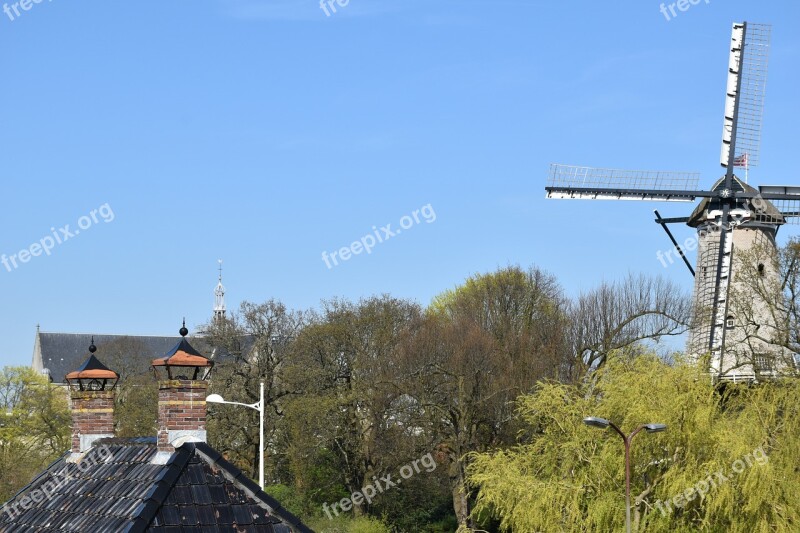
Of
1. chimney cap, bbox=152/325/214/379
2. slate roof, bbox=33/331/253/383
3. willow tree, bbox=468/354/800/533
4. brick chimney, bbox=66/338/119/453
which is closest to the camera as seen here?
chimney cap, bbox=152/325/214/379

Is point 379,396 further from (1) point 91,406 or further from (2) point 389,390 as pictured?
(1) point 91,406

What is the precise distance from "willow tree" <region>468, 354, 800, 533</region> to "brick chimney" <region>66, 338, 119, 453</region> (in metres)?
15.1

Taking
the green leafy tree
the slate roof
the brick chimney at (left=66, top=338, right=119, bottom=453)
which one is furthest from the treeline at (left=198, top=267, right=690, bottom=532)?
the slate roof

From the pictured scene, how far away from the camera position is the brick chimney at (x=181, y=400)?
52.0 ft

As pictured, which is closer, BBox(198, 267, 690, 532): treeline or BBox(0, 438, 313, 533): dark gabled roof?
BBox(0, 438, 313, 533): dark gabled roof

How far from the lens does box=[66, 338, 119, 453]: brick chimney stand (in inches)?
750

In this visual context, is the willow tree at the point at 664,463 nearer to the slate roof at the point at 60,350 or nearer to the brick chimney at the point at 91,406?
the brick chimney at the point at 91,406

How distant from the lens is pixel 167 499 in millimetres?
14789

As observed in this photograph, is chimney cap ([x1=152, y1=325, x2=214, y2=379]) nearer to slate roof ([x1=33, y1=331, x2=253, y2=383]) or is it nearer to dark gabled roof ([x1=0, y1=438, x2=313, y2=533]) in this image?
dark gabled roof ([x1=0, y1=438, x2=313, y2=533])

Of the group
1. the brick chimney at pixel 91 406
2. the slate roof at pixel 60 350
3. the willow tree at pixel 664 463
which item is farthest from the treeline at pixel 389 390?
the slate roof at pixel 60 350

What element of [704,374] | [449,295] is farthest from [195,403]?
[449,295]

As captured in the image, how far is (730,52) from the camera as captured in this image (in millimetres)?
50219

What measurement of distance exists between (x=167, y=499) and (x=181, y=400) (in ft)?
5.08

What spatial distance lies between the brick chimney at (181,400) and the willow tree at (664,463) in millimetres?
16471
